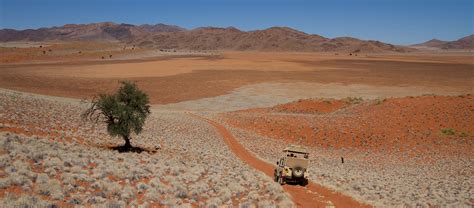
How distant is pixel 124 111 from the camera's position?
22703 millimetres

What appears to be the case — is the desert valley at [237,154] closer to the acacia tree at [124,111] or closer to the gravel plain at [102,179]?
the gravel plain at [102,179]

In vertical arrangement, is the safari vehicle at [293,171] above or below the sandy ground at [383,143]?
above

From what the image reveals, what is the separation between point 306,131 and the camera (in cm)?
3575

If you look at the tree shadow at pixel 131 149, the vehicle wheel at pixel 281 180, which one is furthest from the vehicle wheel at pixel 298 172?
the tree shadow at pixel 131 149

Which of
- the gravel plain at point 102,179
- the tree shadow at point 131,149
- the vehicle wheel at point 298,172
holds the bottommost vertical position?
the tree shadow at point 131,149

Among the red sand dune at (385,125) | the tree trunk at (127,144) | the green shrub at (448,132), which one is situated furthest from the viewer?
the green shrub at (448,132)

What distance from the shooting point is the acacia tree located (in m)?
22.5

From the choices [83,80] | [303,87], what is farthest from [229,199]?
[83,80]

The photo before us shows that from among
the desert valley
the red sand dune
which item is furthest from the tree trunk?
the red sand dune

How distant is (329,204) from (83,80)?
75.1 metres

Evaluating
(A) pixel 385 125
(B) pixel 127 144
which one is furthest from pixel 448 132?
(B) pixel 127 144

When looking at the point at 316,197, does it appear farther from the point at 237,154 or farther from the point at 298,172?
the point at 237,154

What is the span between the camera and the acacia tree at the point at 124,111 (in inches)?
885

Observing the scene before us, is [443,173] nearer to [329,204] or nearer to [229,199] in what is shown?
[329,204]
